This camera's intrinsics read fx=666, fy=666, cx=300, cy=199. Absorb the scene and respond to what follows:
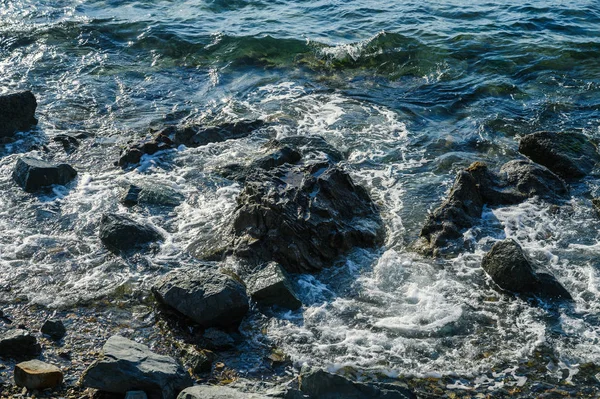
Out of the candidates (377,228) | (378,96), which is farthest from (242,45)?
(377,228)

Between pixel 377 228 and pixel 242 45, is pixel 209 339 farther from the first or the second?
pixel 242 45

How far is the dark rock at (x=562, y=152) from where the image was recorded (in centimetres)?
1252

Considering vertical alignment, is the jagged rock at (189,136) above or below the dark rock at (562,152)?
above

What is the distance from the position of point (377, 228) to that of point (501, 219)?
216cm

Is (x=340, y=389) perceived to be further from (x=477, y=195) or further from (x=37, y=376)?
(x=477, y=195)

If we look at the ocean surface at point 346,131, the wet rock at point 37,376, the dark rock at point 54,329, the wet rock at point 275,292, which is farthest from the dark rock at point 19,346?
the wet rock at point 275,292

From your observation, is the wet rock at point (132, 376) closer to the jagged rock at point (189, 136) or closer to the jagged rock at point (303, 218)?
the jagged rock at point (303, 218)

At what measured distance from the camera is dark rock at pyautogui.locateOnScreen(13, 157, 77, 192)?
12.2 m

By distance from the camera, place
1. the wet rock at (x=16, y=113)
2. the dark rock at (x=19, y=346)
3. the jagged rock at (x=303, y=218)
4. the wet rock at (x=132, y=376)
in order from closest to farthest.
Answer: the wet rock at (x=132, y=376) < the dark rock at (x=19, y=346) < the jagged rock at (x=303, y=218) < the wet rock at (x=16, y=113)

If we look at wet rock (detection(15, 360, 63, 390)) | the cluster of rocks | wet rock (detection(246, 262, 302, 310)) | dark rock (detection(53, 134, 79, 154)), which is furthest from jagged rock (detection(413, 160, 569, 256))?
dark rock (detection(53, 134, 79, 154))

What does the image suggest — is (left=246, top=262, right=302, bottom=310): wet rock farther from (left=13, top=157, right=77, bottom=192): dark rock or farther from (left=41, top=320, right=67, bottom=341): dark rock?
(left=13, top=157, right=77, bottom=192): dark rock

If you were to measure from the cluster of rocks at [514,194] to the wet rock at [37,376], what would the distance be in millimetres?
5599

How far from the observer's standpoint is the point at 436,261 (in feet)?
33.0

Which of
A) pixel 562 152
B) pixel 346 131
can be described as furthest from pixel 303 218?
pixel 562 152
